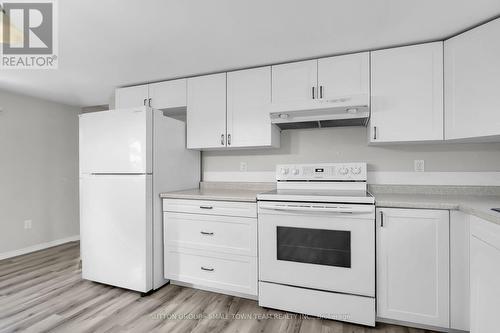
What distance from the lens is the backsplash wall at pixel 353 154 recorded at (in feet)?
7.38

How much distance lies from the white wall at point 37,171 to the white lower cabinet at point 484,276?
4.81 metres

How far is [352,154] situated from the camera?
2578 mm

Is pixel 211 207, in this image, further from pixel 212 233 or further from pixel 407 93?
pixel 407 93

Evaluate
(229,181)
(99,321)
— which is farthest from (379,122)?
(99,321)

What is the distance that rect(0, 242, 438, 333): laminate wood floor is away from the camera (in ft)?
6.27

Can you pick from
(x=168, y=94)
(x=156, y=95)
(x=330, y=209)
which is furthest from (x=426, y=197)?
(x=156, y=95)

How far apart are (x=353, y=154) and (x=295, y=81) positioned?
2.97ft

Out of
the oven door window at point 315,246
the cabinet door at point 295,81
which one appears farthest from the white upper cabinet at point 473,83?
the oven door window at point 315,246

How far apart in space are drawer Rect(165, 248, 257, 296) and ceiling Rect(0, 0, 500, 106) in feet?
5.92

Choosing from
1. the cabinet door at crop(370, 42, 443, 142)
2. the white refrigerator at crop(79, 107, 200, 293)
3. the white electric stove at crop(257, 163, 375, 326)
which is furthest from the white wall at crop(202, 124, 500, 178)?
the white refrigerator at crop(79, 107, 200, 293)

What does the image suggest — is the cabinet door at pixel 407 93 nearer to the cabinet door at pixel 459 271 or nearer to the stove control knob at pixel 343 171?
the stove control knob at pixel 343 171

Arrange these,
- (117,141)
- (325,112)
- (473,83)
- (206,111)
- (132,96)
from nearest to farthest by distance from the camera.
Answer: (473,83)
(325,112)
(117,141)
(206,111)
(132,96)

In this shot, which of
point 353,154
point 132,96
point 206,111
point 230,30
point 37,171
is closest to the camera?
point 230,30

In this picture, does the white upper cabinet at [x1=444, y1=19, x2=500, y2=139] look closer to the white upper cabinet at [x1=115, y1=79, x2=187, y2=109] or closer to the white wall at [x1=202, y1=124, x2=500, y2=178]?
the white wall at [x1=202, y1=124, x2=500, y2=178]
